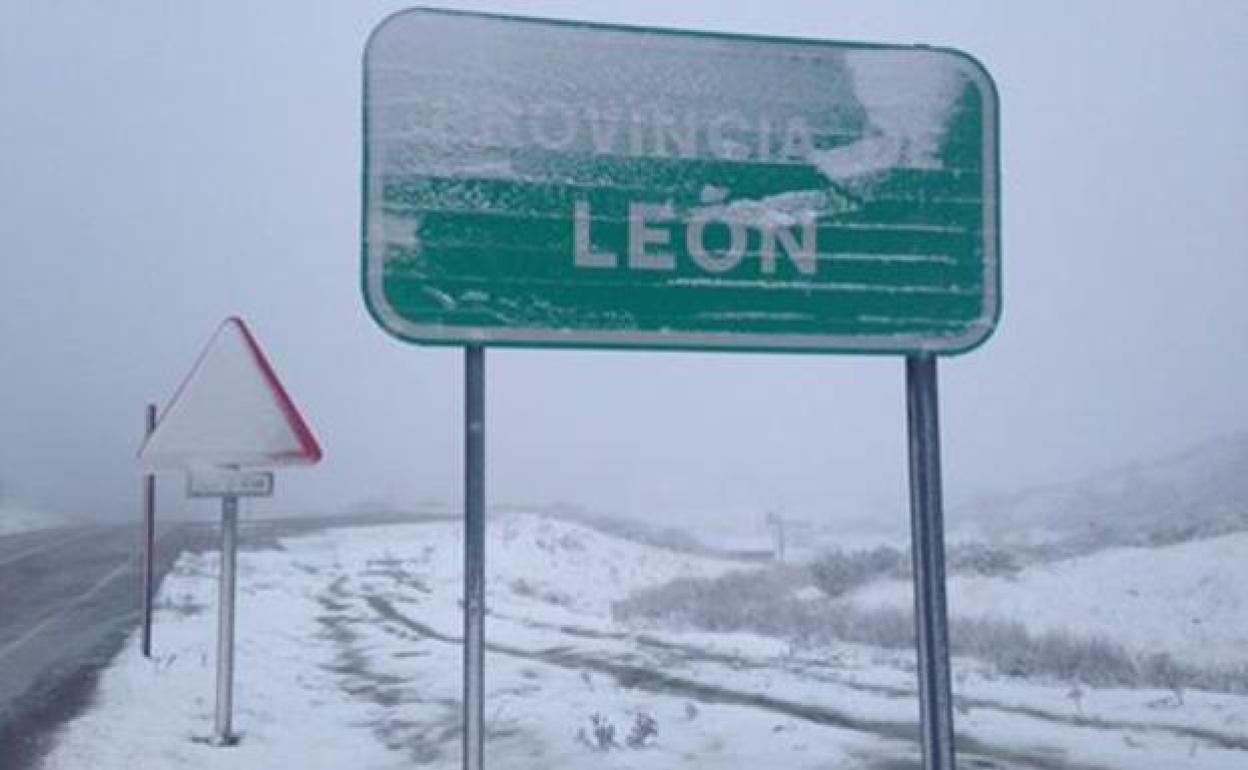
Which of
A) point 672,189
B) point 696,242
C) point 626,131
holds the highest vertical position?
point 626,131

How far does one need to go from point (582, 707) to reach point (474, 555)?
6.61 m

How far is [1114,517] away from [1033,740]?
158 ft

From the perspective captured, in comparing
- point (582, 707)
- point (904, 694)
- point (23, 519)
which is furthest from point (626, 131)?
point (23, 519)

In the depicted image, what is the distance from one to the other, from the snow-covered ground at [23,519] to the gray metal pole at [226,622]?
152ft

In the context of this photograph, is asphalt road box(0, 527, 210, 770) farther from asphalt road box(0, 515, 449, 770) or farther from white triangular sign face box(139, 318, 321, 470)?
white triangular sign face box(139, 318, 321, 470)

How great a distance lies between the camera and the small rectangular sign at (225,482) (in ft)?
26.5

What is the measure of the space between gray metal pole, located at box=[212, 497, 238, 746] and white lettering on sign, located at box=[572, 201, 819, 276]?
4812mm

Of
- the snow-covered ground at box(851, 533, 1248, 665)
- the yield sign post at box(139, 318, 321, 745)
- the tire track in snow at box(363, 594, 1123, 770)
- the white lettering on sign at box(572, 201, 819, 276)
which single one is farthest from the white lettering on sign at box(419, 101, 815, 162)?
the snow-covered ground at box(851, 533, 1248, 665)

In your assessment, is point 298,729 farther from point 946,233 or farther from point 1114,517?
point 1114,517

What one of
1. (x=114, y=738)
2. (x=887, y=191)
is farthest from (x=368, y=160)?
(x=114, y=738)

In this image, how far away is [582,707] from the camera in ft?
34.6

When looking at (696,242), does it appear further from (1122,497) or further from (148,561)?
(1122,497)

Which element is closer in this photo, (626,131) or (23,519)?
(626,131)

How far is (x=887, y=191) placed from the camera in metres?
4.63
